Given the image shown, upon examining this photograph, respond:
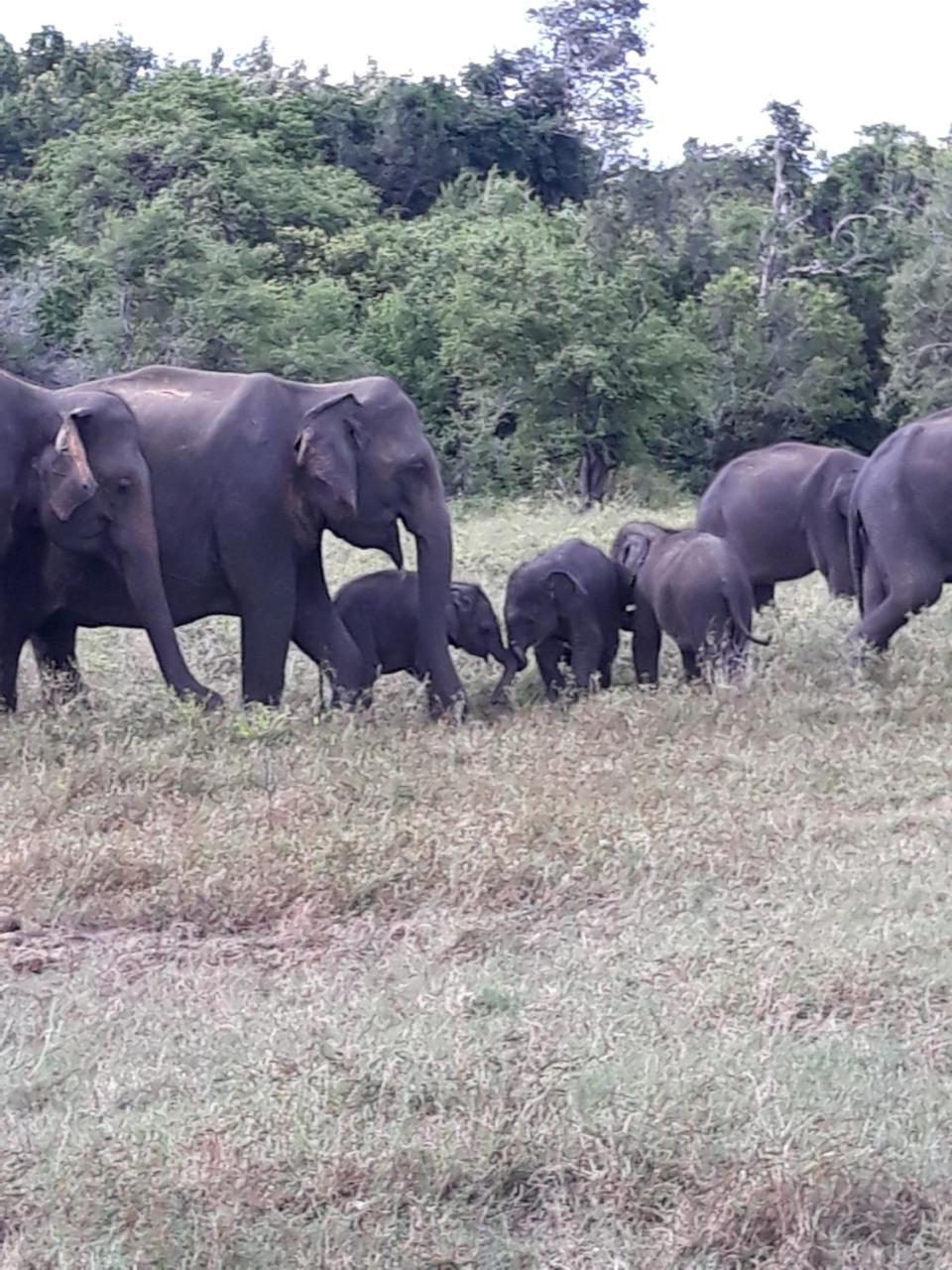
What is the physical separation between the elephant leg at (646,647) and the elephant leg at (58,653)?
2.77 m

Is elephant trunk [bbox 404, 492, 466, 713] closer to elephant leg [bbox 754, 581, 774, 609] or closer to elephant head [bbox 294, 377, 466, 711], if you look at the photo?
elephant head [bbox 294, 377, 466, 711]

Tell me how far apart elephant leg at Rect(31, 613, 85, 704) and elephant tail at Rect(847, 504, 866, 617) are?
402cm

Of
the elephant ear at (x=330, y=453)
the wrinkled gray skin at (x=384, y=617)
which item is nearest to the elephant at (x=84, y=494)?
the elephant ear at (x=330, y=453)

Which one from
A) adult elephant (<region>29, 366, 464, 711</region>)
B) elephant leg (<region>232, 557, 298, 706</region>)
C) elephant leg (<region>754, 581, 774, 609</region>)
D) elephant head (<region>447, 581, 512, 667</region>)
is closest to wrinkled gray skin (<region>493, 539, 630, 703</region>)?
elephant head (<region>447, 581, 512, 667</region>)

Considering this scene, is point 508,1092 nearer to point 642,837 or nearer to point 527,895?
point 527,895

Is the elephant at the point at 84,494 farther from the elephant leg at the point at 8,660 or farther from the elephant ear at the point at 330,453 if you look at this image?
the elephant ear at the point at 330,453

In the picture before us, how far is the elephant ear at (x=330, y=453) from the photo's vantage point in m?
8.16

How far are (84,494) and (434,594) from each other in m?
1.91

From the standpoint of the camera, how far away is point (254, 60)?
4178cm

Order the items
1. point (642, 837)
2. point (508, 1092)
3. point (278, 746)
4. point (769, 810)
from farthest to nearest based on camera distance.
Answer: point (278, 746)
point (769, 810)
point (642, 837)
point (508, 1092)

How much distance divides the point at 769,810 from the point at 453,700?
8.53 feet

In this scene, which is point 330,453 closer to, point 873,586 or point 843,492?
point 873,586

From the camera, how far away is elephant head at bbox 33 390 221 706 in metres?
7.71

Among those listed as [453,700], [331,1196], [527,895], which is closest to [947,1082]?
[331,1196]
